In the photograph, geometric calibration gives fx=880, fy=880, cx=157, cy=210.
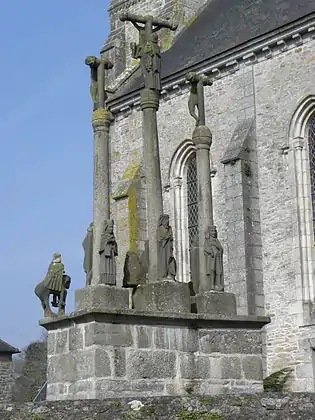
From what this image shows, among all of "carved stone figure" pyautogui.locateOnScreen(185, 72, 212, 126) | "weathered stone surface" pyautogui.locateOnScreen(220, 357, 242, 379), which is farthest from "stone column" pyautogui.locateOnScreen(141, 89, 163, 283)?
"weathered stone surface" pyautogui.locateOnScreen(220, 357, 242, 379)

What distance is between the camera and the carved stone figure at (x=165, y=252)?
11.0m

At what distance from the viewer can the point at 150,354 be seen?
405 inches

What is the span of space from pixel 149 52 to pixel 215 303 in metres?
3.46

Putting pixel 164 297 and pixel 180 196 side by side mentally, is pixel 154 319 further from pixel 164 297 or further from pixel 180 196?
pixel 180 196

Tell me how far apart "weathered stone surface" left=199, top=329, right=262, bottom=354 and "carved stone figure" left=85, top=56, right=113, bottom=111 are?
11.3 feet

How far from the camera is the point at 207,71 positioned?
21.2m

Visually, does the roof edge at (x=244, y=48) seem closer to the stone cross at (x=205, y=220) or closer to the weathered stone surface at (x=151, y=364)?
the stone cross at (x=205, y=220)

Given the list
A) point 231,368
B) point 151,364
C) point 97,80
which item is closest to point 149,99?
point 97,80

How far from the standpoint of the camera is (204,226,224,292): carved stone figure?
37.0 feet

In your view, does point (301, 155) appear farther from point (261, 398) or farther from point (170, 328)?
point (261, 398)

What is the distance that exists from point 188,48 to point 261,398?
1756cm

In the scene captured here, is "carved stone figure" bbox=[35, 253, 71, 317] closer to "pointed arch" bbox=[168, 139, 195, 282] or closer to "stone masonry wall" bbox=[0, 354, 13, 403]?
"pointed arch" bbox=[168, 139, 195, 282]

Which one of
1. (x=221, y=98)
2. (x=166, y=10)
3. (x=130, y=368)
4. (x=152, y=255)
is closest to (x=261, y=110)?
(x=221, y=98)

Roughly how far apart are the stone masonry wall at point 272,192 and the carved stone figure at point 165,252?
790cm
